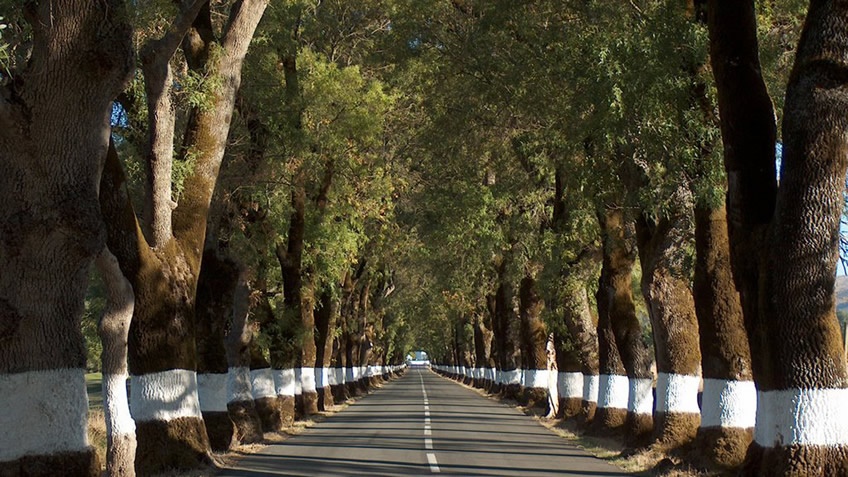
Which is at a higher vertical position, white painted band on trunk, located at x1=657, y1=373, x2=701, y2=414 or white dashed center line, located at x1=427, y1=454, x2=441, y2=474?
white painted band on trunk, located at x1=657, y1=373, x2=701, y2=414

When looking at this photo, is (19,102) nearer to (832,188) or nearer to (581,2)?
(832,188)

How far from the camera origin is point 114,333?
14977 mm

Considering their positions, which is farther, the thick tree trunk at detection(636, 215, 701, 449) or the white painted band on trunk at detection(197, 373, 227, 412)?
the white painted band on trunk at detection(197, 373, 227, 412)

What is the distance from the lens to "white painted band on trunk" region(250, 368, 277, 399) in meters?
30.8

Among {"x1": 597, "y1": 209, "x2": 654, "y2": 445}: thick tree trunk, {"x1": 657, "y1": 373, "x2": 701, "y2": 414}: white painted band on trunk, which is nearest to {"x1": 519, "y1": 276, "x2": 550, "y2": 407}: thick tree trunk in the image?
{"x1": 597, "y1": 209, "x2": 654, "y2": 445}: thick tree trunk

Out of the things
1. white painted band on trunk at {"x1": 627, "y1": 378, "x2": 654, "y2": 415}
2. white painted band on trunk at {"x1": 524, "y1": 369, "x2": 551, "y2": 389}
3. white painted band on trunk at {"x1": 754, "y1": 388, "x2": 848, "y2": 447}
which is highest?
white painted band on trunk at {"x1": 754, "y1": 388, "x2": 848, "y2": 447}

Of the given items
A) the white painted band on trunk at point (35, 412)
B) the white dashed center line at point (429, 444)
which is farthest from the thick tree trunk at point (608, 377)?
the white painted band on trunk at point (35, 412)

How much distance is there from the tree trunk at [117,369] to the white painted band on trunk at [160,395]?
184 cm

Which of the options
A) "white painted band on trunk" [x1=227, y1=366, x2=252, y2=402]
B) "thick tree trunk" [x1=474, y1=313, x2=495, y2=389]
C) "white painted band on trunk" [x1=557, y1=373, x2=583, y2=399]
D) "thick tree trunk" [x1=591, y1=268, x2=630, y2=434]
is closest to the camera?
"white painted band on trunk" [x1=227, y1=366, x2=252, y2=402]

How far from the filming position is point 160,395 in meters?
17.3

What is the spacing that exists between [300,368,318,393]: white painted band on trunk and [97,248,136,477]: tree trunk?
2327 cm

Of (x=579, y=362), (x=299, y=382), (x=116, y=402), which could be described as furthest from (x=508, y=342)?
(x=116, y=402)

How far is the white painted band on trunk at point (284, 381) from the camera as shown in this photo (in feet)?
110

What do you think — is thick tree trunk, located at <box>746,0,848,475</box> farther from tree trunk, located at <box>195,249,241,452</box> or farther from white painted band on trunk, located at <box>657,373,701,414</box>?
tree trunk, located at <box>195,249,241,452</box>
